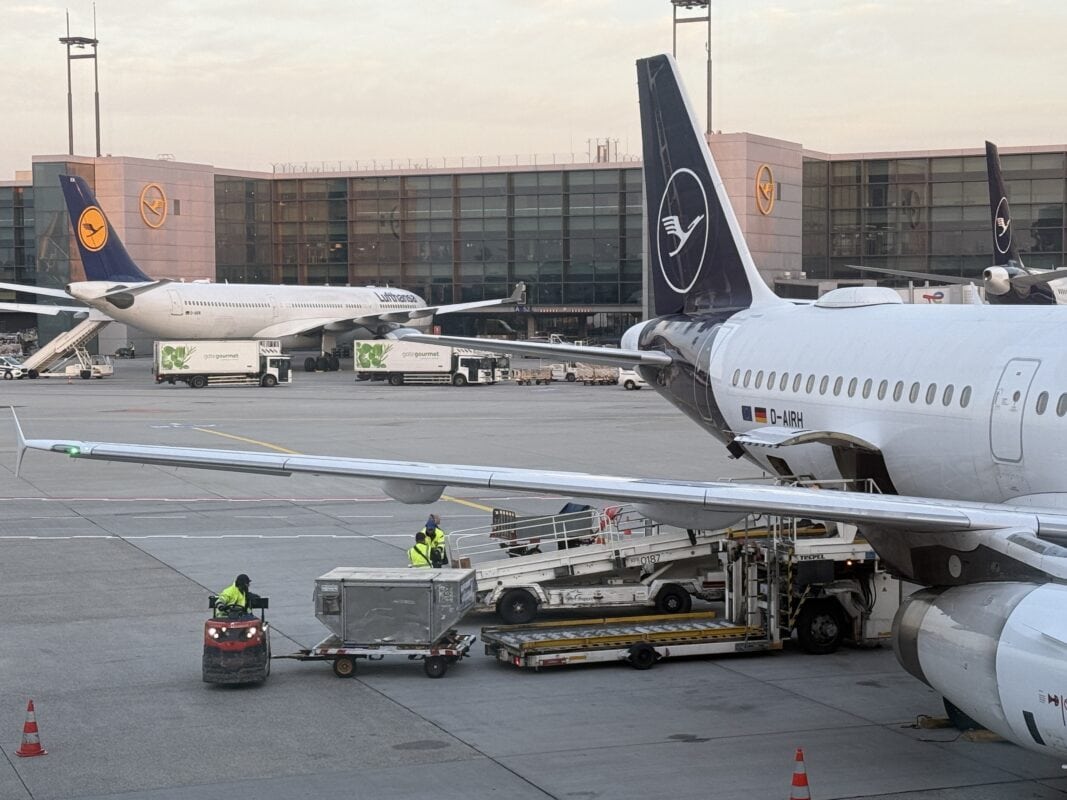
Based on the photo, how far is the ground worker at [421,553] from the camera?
2247 centimetres

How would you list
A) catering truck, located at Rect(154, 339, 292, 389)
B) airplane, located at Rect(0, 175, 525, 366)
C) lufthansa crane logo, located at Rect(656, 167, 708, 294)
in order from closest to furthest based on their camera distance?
lufthansa crane logo, located at Rect(656, 167, 708, 294) < catering truck, located at Rect(154, 339, 292, 389) < airplane, located at Rect(0, 175, 525, 366)

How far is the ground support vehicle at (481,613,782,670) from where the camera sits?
65.0ft

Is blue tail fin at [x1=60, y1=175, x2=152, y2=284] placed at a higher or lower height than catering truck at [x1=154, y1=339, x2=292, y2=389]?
higher

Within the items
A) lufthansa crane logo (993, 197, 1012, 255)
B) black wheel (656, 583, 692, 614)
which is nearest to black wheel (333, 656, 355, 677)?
black wheel (656, 583, 692, 614)

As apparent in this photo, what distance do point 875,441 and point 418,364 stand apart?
66848mm

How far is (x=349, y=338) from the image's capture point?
386 ft

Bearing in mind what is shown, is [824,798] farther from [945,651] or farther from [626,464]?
[626,464]

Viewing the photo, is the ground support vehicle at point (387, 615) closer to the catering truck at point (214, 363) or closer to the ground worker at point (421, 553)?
the ground worker at point (421, 553)

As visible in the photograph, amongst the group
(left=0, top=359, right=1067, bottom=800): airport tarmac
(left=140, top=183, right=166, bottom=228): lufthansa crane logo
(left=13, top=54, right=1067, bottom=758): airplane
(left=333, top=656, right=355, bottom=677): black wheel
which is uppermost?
(left=140, top=183, right=166, bottom=228): lufthansa crane logo

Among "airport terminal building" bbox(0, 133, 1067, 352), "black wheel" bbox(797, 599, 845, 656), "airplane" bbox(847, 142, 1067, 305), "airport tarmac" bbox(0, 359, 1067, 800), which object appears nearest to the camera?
"airport tarmac" bbox(0, 359, 1067, 800)

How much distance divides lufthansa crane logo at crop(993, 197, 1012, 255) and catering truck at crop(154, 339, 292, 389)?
42848mm

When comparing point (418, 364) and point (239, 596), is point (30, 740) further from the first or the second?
point (418, 364)

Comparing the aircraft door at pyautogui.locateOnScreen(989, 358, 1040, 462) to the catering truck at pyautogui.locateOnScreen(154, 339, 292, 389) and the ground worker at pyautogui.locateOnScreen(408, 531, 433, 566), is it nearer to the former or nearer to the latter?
the ground worker at pyautogui.locateOnScreen(408, 531, 433, 566)

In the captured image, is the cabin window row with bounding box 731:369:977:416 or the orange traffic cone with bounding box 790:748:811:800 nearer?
the orange traffic cone with bounding box 790:748:811:800
